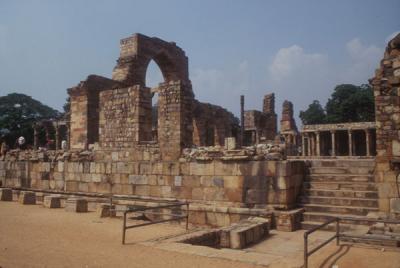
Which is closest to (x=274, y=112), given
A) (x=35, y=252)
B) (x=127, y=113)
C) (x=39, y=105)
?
(x=127, y=113)

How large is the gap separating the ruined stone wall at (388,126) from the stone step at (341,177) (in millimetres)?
1670

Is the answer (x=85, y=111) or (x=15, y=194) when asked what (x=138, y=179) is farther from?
(x=15, y=194)

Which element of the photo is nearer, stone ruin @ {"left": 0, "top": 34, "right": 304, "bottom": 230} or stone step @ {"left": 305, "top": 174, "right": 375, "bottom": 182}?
stone ruin @ {"left": 0, "top": 34, "right": 304, "bottom": 230}

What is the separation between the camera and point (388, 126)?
7.93 m

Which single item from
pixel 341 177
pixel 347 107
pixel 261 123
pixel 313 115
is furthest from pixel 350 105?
pixel 341 177

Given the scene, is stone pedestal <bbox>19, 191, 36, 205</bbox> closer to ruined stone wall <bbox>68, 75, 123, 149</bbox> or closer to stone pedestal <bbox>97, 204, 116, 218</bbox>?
ruined stone wall <bbox>68, 75, 123, 149</bbox>

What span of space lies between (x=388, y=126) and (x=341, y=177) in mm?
2493

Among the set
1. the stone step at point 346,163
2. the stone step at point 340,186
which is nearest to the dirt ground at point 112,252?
the stone step at point 340,186

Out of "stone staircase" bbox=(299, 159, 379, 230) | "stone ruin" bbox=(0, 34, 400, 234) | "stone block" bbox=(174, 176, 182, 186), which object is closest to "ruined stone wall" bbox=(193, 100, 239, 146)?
"stone ruin" bbox=(0, 34, 400, 234)

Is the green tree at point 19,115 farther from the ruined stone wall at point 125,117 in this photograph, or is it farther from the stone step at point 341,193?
the stone step at point 341,193

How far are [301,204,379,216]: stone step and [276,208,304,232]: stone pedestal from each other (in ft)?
1.91

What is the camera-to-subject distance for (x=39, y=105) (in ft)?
180

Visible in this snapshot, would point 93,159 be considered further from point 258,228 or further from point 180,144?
point 258,228

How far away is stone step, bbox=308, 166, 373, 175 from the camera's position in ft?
33.0
